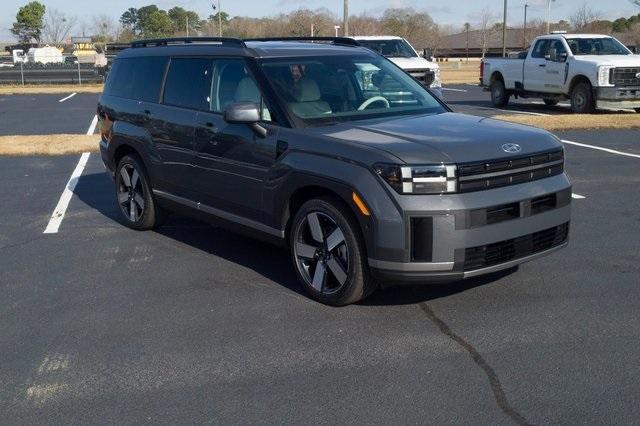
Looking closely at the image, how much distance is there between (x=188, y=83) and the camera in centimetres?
686

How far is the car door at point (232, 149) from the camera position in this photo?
5.80 m

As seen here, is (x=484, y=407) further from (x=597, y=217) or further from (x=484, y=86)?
(x=484, y=86)

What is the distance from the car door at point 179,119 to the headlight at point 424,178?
7.85 ft

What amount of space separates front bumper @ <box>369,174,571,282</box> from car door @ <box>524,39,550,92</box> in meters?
15.7

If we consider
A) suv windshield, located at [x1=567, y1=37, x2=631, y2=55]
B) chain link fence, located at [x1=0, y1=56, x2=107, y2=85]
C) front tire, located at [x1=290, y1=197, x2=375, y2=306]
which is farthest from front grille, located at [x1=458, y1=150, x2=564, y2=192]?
chain link fence, located at [x1=0, y1=56, x2=107, y2=85]

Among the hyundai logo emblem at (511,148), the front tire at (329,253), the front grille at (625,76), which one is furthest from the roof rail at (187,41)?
the front grille at (625,76)

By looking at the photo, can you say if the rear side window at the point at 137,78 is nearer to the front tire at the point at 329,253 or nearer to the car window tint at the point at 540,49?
the front tire at the point at 329,253

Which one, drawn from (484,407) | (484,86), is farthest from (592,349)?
(484,86)

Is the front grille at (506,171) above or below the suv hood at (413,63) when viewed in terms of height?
below

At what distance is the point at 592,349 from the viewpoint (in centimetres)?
452

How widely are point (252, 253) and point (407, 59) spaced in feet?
47.5

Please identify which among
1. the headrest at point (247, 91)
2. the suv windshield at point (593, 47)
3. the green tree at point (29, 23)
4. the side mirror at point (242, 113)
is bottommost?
the side mirror at point (242, 113)

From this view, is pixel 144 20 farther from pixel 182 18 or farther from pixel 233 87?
pixel 233 87

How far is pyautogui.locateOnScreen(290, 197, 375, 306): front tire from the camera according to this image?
5.11 metres
